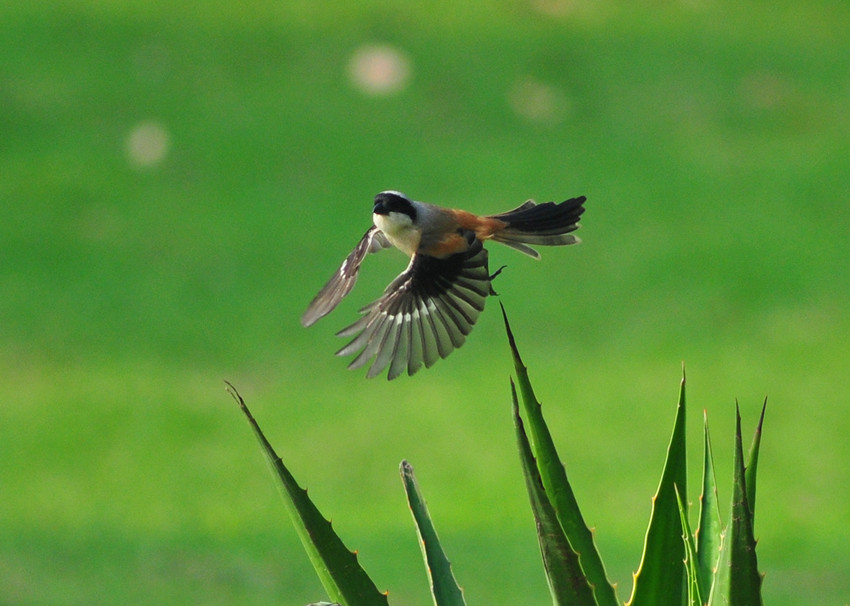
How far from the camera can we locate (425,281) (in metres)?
2.46

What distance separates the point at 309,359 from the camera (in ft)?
27.4

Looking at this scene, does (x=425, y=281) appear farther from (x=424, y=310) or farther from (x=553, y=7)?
(x=553, y=7)

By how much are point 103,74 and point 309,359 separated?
326 cm

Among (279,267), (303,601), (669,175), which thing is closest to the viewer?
(303,601)

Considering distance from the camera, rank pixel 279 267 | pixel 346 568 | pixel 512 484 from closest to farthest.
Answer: pixel 346 568
pixel 512 484
pixel 279 267

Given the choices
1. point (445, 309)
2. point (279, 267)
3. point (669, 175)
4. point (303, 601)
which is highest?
point (669, 175)

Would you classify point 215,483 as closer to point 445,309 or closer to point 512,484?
point 512,484

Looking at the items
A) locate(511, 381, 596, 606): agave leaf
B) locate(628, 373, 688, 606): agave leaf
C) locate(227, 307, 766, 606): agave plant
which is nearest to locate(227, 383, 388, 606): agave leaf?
locate(227, 307, 766, 606): agave plant

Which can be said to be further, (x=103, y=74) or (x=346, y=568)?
(x=103, y=74)

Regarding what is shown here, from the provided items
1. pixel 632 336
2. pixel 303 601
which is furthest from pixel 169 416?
pixel 632 336

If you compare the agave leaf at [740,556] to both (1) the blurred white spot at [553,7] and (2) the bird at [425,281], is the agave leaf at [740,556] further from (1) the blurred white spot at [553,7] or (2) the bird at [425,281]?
(1) the blurred white spot at [553,7]

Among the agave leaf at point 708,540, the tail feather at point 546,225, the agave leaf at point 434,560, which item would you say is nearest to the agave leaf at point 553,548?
the agave leaf at point 434,560

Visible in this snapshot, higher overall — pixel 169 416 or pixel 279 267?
pixel 279 267

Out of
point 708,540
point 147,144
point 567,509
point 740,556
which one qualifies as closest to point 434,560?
point 567,509
